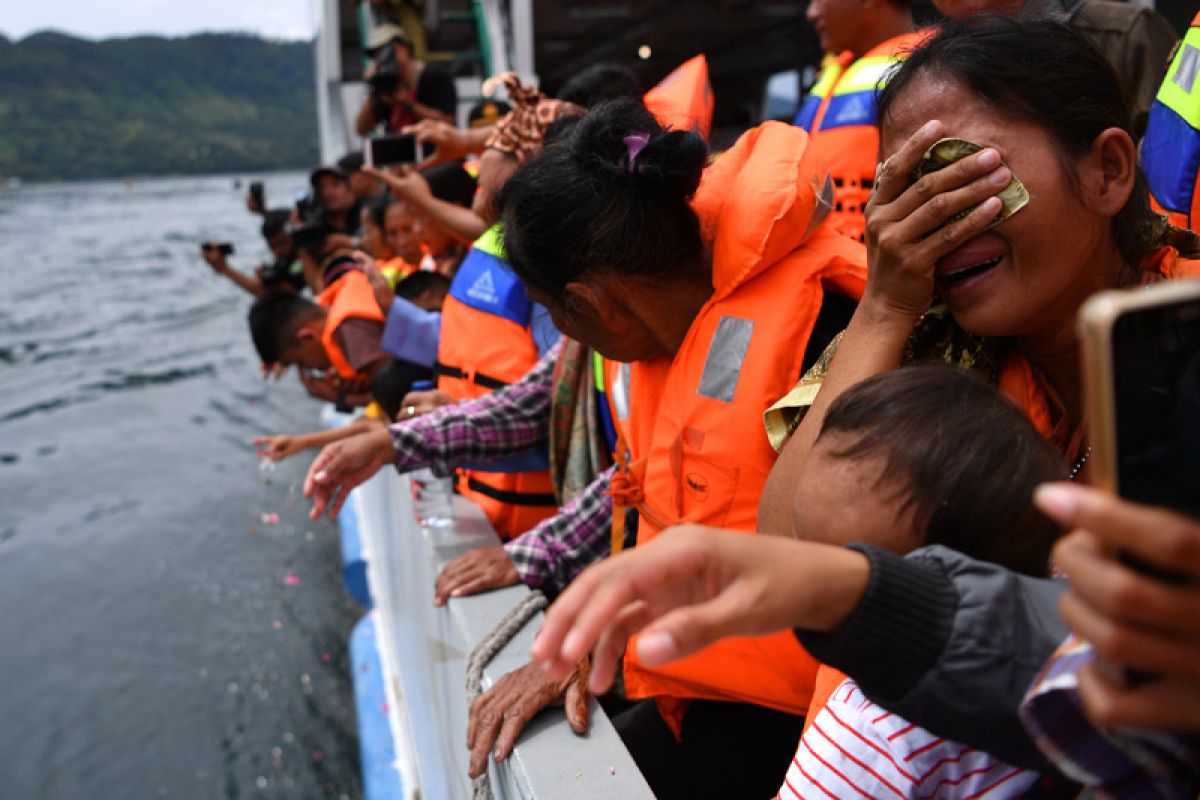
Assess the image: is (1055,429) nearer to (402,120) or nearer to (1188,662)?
(1188,662)

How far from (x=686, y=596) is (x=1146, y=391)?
0.30 meters

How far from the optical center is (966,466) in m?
0.88

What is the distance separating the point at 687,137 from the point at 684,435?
19.4 inches

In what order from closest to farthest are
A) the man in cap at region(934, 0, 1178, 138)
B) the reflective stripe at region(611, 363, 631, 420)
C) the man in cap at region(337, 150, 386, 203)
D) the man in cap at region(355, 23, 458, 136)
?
1. the reflective stripe at region(611, 363, 631, 420)
2. the man in cap at region(934, 0, 1178, 138)
3. the man in cap at region(355, 23, 458, 136)
4. the man in cap at region(337, 150, 386, 203)

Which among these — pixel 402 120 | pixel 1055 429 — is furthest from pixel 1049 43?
pixel 402 120

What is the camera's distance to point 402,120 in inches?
212

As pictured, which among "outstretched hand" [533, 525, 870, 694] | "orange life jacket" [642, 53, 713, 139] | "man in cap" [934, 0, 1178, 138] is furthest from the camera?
"orange life jacket" [642, 53, 713, 139]

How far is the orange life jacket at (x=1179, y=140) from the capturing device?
161 centimetres

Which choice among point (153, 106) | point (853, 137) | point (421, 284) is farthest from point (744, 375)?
point (153, 106)

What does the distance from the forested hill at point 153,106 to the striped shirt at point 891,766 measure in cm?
7327

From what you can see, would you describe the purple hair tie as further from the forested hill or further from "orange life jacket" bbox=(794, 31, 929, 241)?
the forested hill

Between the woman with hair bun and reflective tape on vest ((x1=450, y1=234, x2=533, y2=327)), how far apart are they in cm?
88

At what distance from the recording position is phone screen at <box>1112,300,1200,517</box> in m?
0.50

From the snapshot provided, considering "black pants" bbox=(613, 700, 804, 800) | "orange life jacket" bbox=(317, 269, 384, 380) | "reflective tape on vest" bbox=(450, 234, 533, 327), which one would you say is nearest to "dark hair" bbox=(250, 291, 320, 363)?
"orange life jacket" bbox=(317, 269, 384, 380)
